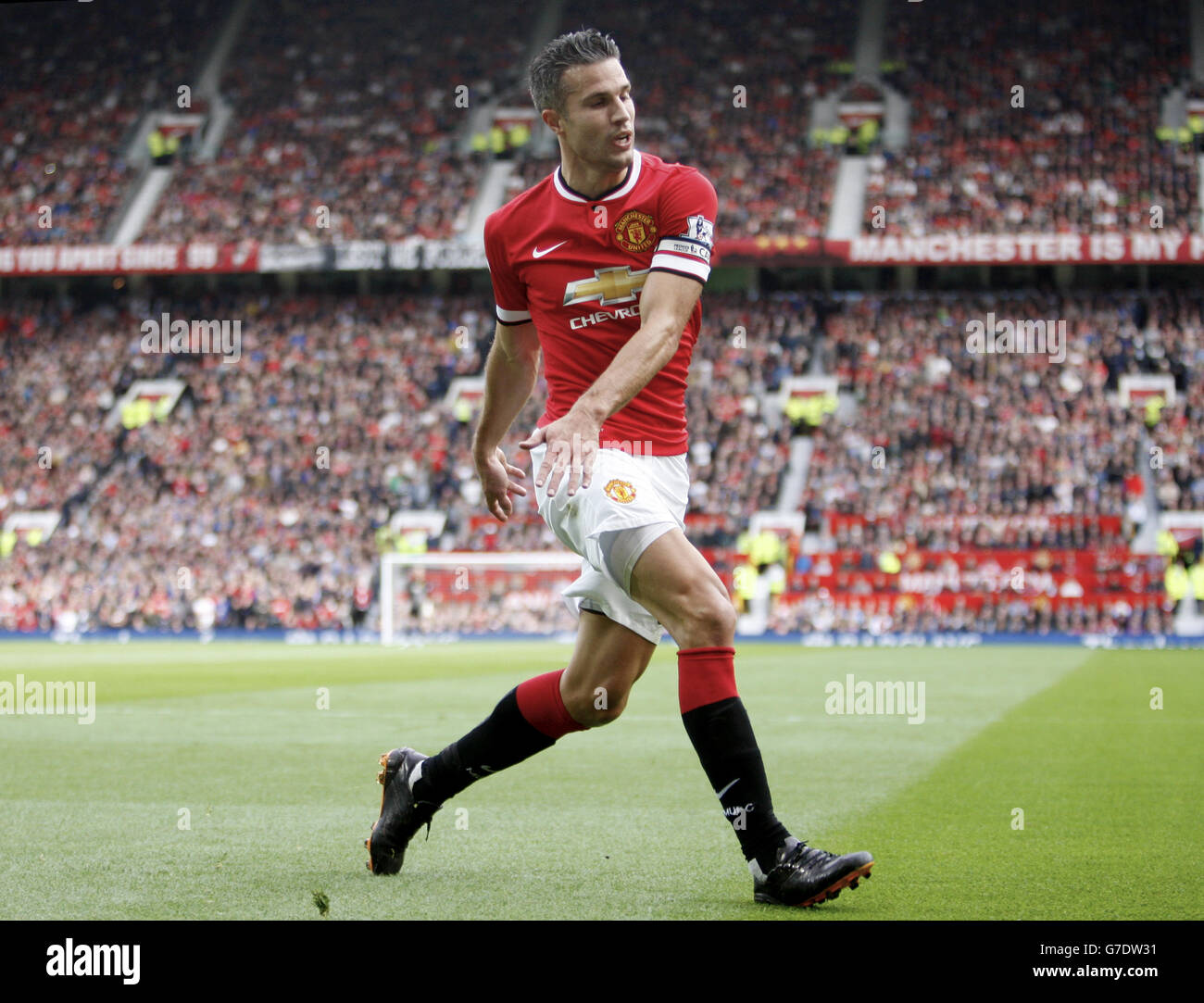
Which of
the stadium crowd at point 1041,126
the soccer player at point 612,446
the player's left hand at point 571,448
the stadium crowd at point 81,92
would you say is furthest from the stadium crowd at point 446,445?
the player's left hand at point 571,448

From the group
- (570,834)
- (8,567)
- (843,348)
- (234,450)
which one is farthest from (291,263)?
(570,834)

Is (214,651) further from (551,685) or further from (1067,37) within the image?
(1067,37)

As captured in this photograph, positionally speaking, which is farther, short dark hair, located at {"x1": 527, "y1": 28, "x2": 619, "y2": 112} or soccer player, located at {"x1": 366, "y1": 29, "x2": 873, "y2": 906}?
short dark hair, located at {"x1": 527, "y1": 28, "x2": 619, "y2": 112}

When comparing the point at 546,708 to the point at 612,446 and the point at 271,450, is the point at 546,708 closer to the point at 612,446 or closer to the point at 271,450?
the point at 612,446

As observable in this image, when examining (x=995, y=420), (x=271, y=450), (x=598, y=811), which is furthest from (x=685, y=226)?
(x=271, y=450)

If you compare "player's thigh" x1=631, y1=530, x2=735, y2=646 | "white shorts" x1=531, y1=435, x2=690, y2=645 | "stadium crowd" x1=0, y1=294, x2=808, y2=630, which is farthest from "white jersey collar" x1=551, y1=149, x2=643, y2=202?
"stadium crowd" x1=0, y1=294, x2=808, y2=630

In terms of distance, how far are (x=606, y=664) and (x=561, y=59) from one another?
177 centimetres

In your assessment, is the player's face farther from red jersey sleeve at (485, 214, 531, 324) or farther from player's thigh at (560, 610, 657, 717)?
player's thigh at (560, 610, 657, 717)

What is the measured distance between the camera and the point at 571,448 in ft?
12.4

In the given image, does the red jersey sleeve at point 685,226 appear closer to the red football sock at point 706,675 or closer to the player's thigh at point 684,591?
the player's thigh at point 684,591

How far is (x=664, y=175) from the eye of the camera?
4504 millimetres

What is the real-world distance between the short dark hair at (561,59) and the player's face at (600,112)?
0.07 feet

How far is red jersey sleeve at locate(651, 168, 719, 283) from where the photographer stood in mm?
4301

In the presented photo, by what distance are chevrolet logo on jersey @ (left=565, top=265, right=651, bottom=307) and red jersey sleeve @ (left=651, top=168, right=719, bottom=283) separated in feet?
0.47
